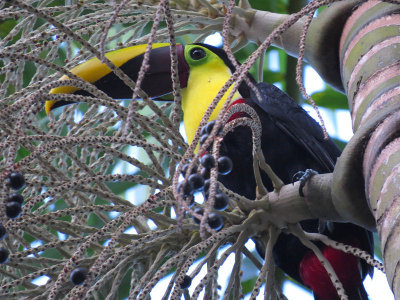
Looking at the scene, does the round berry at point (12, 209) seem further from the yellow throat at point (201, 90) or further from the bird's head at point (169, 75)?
the yellow throat at point (201, 90)

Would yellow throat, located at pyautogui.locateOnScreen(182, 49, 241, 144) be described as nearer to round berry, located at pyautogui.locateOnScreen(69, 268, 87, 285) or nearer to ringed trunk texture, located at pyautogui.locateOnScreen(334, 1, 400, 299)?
ringed trunk texture, located at pyautogui.locateOnScreen(334, 1, 400, 299)

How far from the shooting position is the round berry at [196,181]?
854mm

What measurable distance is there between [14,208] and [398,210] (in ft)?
1.70

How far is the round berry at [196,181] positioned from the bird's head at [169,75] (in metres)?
0.93

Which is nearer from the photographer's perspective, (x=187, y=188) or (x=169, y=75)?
(x=187, y=188)

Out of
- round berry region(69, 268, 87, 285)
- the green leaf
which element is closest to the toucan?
the green leaf

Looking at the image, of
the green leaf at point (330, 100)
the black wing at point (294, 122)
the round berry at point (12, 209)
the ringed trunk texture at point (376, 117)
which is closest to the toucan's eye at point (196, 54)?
the black wing at point (294, 122)

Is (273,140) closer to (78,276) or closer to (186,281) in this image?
(186,281)

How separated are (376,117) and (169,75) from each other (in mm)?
1171

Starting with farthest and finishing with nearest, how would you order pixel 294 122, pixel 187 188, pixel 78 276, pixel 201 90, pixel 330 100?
1. pixel 330 100
2. pixel 201 90
3. pixel 294 122
4. pixel 78 276
5. pixel 187 188

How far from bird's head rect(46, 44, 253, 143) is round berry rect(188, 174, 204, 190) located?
93 centimetres

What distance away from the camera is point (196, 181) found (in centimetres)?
86

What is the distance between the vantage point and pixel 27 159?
0.92 metres

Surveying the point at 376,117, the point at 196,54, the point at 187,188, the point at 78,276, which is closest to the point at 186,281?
the point at 78,276
